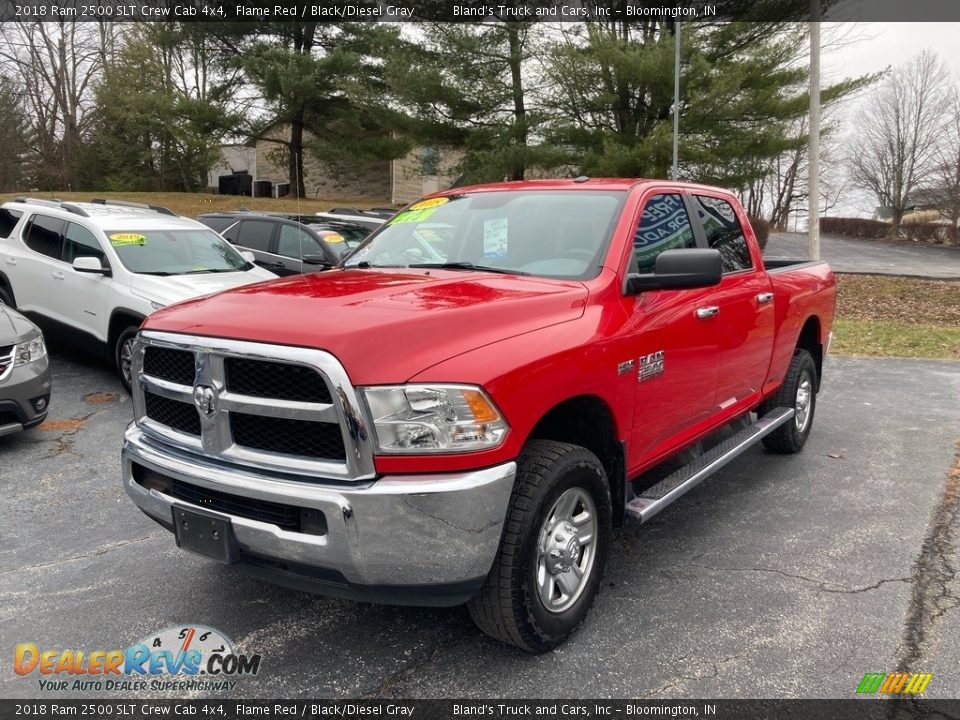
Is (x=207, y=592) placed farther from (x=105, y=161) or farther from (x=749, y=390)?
(x=105, y=161)

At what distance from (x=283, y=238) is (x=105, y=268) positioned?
4.24m

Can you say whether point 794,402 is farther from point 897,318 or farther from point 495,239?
point 897,318

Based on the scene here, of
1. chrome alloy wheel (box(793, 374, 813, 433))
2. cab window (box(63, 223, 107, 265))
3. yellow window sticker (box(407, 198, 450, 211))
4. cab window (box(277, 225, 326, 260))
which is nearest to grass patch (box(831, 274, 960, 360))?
chrome alloy wheel (box(793, 374, 813, 433))

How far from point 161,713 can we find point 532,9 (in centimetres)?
2009

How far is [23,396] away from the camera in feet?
18.8

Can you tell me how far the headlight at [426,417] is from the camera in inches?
103

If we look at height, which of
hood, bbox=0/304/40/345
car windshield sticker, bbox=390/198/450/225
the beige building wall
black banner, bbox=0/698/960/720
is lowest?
black banner, bbox=0/698/960/720

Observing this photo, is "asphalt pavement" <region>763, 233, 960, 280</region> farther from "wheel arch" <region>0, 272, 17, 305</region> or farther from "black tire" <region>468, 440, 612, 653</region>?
"black tire" <region>468, 440, 612, 653</region>

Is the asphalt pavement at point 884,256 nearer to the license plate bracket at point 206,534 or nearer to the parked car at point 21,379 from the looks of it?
the parked car at point 21,379

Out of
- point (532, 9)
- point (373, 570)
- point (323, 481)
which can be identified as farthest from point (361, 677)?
point (532, 9)

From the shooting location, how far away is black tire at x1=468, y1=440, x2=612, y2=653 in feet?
9.27

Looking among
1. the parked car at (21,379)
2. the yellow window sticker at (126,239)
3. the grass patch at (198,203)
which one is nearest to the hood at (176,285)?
the yellow window sticker at (126,239)

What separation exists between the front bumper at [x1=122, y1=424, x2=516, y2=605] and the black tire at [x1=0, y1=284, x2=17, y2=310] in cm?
752

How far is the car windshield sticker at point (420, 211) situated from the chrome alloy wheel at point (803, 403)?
3.20 metres
